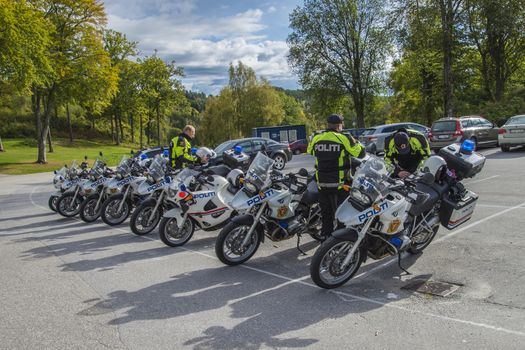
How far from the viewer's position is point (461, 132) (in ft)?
62.5

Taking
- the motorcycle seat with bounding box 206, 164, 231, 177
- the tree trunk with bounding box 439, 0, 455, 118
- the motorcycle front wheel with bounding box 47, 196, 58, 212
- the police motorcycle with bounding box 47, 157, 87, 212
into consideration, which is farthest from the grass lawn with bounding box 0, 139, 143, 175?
the tree trunk with bounding box 439, 0, 455, 118

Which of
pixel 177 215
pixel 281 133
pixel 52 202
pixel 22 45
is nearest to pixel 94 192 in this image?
pixel 52 202

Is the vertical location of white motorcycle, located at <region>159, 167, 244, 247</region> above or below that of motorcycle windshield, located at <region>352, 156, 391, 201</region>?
below

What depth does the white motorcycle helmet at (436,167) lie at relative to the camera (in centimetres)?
563

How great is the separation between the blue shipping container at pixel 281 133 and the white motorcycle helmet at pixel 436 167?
2819 cm

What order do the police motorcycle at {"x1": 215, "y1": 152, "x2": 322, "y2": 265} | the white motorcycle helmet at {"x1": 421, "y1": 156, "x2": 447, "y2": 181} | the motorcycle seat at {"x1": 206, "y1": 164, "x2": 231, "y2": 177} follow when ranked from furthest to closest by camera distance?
1. the motorcycle seat at {"x1": 206, "y1": 164, "x2": 231, "y2": 177}
2. the police motorcycle at {"x1": 215, "y1": 152, "x2": 322, "y2": 265}
3. the white motorcycle helmet at {"x1": 421, "y1": 156, "x2": 447, "y2": 181}

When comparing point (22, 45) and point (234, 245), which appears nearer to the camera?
point (234, 245)

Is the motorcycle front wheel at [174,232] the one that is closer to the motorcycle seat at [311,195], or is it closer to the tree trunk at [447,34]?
the motorcycle seat at [311,195]

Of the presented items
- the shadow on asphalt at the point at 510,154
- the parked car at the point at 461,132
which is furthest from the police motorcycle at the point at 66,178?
the shadow on asphalt at the point at 510,154

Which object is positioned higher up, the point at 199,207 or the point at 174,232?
the point at 199,207

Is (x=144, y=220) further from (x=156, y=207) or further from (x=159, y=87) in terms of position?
(x=159, y=87)

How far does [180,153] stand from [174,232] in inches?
90.9

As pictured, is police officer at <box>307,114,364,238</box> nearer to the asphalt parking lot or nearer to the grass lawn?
the asphalt parking lot

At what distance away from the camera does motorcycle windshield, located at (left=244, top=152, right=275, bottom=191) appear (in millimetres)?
6195
